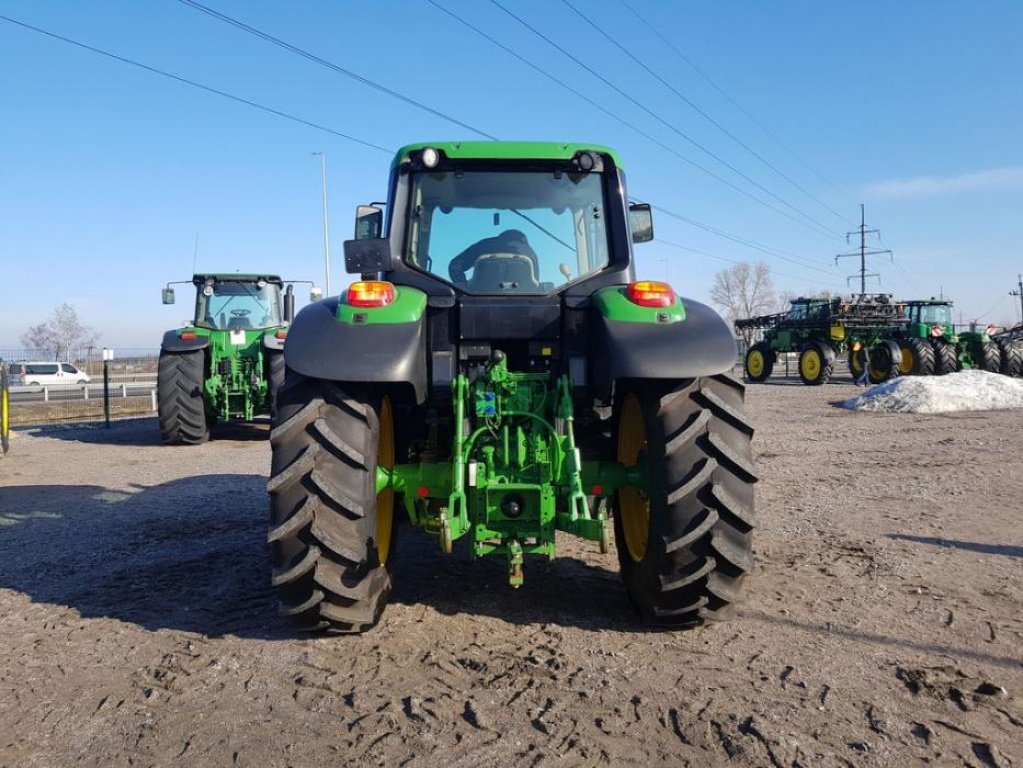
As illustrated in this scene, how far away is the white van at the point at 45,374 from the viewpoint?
31.3 metres

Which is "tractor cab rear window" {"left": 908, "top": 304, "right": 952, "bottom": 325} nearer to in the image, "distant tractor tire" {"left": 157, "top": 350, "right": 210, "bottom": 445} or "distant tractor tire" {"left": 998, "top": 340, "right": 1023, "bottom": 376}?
"distant tractor tire" {"left": 998, "top": 340, "right": 1023, "bottom": 376}

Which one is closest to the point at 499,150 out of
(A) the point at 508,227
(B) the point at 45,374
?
(A) the point at 508,227

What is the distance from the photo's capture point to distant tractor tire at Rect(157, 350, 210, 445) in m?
11.3

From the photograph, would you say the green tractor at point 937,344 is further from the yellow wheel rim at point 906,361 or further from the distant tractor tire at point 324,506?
the distant tractor tire at point 324,506

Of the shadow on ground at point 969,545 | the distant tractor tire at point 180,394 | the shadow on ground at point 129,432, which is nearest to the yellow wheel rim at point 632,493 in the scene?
the shadow on ground at point 969,545

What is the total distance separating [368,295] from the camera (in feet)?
11.9

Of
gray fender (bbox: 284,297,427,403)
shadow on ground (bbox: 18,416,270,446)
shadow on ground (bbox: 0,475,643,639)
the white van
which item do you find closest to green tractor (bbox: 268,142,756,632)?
gray fender (bbox: 284,297,427,403)

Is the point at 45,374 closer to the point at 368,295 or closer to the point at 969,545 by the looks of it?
the point at 368,295

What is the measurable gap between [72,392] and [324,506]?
91.6ft

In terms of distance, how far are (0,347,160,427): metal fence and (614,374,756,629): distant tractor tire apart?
11147 millimetres

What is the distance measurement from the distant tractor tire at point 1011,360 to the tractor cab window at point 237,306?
69.8 feet

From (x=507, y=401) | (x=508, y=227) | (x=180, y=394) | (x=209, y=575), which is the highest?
(x=508, y=227)

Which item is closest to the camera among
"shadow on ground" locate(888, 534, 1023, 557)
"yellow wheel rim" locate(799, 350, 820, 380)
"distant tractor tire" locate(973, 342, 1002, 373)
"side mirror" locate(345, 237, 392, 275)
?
"side mirror" locate(345, 237, 392, 275)

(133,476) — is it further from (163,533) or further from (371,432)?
(371,432)
